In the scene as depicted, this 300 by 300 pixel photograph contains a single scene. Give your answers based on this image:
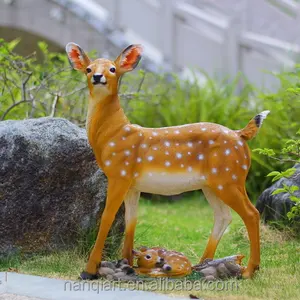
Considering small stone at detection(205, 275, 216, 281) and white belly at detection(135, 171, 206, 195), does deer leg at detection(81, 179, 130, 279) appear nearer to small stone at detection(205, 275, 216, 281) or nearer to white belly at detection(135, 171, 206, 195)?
white belly at detection(135, 171, 206, 195)

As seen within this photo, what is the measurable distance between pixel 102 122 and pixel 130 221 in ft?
2.75

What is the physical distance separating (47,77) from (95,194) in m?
2.55

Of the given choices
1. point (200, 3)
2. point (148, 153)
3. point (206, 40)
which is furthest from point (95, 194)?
point (200, 3)

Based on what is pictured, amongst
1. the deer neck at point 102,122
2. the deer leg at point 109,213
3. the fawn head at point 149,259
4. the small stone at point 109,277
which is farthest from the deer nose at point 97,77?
the small stone at point 109,277

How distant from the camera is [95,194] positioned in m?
6.44

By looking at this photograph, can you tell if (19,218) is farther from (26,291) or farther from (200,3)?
(200,3)

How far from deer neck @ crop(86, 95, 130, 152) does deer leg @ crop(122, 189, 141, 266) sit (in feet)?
1.61

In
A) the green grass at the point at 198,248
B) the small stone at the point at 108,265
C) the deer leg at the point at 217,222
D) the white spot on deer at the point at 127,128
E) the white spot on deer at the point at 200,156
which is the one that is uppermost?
the white spot on deer at the point at 127,128

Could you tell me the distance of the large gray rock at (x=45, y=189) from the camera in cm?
629

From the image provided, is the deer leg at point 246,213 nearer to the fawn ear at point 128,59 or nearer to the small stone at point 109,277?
the small stone at point 109,277

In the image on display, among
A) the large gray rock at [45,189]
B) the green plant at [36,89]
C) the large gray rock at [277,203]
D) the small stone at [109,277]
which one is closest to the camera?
the small stone at [109,277]

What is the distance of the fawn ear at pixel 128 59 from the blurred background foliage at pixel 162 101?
2.65 meters

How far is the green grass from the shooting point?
5263 mm

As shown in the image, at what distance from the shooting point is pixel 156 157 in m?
5.64
